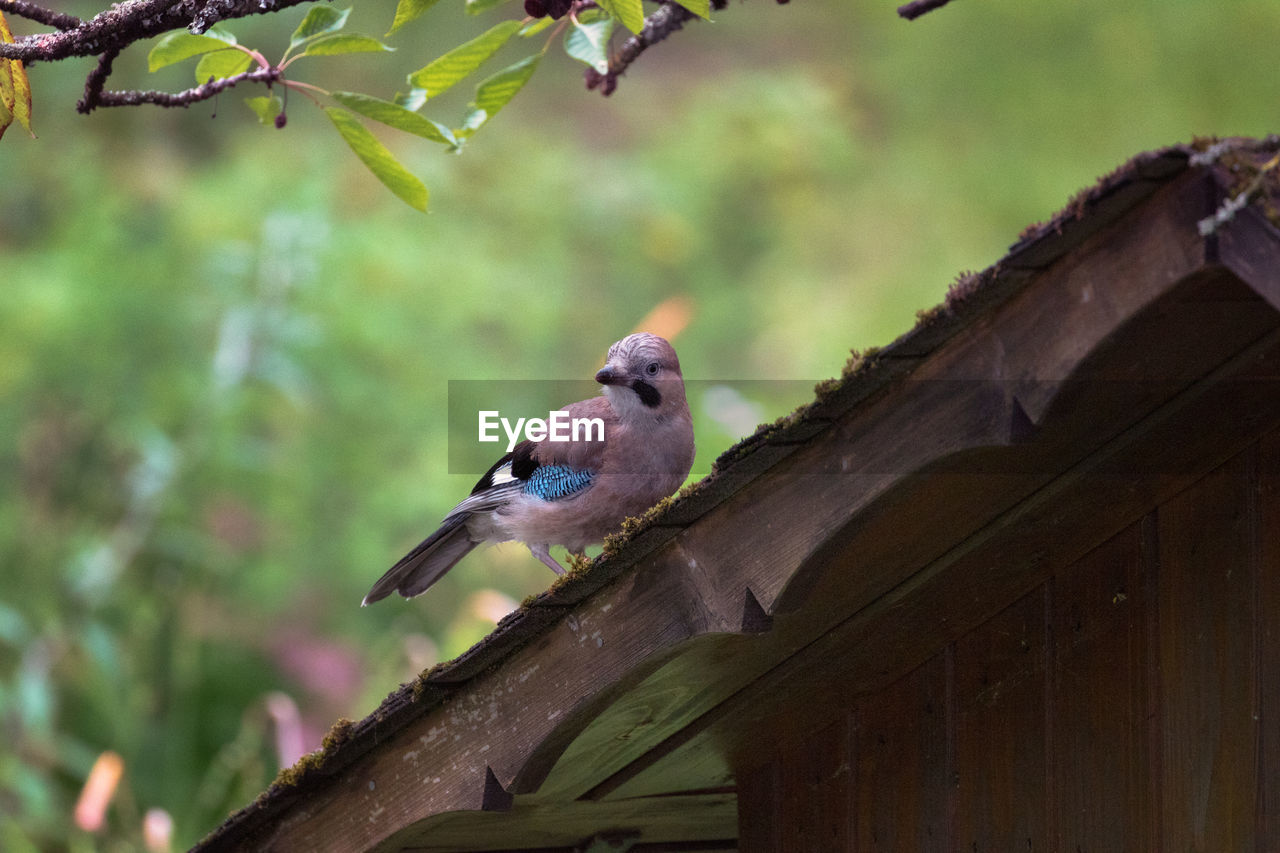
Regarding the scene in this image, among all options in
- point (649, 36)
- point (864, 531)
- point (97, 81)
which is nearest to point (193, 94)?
point (97, 81)

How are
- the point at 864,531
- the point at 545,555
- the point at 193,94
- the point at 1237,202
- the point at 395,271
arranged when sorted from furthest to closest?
the point at 395,271 < the point at 545,555 < the point at 193,94 < the point at 864,531 < the point at 1237,202

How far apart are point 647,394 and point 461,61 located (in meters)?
0.74

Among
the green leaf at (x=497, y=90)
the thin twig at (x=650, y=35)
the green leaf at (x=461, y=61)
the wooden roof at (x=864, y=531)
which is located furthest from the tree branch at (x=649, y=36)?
the wooden roof at (x=864, y=531)

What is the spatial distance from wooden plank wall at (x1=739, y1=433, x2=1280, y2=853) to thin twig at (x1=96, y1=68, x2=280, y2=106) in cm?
129

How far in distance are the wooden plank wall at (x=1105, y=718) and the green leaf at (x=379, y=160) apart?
103 centimetres

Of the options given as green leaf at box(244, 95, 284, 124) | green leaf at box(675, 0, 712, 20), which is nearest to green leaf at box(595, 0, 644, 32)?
green leaf at box(675, 0, 712, 20)

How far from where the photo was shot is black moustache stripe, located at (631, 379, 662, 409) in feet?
8.18

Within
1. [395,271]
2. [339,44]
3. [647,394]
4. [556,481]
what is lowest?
[556,481]

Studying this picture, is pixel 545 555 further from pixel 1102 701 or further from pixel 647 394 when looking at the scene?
pixel 1102 701

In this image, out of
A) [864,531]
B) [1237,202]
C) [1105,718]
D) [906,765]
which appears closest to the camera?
[1237,202]

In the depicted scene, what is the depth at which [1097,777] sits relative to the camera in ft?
6.40

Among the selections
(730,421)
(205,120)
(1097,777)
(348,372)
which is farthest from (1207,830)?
(205,120)

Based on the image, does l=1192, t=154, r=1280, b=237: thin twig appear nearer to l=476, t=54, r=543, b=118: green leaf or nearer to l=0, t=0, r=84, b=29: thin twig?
l=476, t=54, r=543, b=118: green leaf

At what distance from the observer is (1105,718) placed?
195cm
